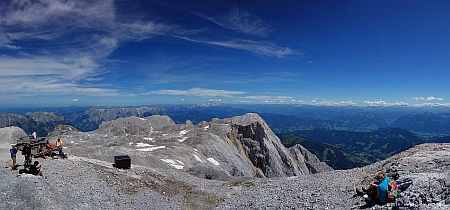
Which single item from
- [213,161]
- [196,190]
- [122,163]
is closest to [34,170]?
[122,163]

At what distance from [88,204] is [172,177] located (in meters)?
14.7

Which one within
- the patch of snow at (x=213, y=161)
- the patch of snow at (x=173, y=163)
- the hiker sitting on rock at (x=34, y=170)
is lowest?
the patch of snow at (x=213, y=161)

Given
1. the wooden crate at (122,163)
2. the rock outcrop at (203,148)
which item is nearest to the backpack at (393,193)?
the wooden crate at (122,163)

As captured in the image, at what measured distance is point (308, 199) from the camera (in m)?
21.8

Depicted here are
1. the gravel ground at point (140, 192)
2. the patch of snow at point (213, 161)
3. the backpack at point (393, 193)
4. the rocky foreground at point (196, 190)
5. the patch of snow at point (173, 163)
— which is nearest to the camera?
the backpack at point (393, 193)

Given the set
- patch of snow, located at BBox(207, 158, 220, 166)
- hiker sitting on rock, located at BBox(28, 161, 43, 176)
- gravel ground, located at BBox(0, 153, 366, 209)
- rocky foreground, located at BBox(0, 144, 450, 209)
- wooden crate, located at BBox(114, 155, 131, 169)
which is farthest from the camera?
patch of snow, located at BBox(207, 158, 220, 166)

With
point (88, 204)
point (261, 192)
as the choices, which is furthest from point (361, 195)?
point (88, 204)

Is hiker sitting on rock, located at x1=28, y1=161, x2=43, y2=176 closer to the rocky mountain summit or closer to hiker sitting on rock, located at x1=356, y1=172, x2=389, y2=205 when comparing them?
the rocky mountain summit

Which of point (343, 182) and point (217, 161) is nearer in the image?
point (343, 182)

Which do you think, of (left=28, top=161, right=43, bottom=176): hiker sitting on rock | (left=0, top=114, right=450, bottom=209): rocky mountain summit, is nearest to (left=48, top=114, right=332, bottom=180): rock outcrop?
(left=0, top=114, right=450, bottom=209): rocky mountain summit

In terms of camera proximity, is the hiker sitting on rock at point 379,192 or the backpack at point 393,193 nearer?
the backpack at point 393,193

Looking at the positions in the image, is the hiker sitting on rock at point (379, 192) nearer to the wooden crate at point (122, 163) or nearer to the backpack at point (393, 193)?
the backpack at point (393, 193)

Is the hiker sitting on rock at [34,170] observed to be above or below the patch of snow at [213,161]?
above

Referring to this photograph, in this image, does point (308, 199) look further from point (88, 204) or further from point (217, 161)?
point (217, 161)
